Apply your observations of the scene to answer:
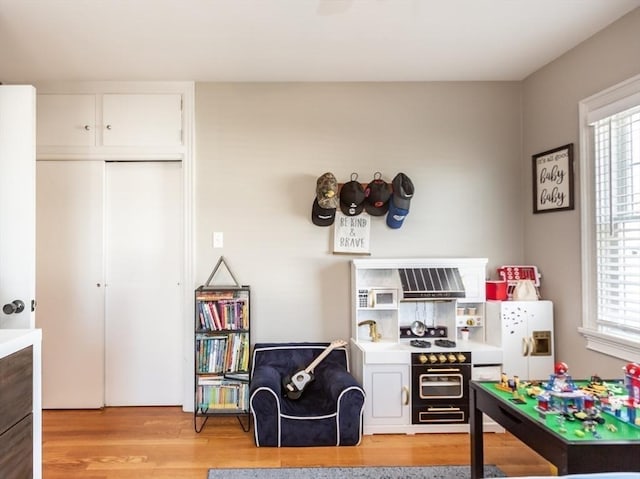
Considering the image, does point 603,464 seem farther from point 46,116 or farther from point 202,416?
point 46,116

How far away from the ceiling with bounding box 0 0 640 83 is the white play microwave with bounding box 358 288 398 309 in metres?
1.66

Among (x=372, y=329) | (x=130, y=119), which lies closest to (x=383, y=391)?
(x=372, y=329)

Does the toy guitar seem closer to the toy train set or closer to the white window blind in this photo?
the toy train set

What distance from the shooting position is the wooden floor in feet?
7.37

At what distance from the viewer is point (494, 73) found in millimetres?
2973

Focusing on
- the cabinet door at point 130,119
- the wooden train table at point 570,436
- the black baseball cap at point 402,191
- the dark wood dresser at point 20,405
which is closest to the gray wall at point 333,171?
the black baseball cap at point 402,191

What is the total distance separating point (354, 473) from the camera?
217cm

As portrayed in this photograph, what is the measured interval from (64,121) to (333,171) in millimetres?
2151

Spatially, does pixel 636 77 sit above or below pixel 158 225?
above

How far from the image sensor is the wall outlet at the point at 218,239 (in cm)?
303

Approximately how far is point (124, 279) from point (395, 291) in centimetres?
216

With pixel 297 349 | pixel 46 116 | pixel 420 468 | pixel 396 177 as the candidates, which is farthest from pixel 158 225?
pixel 420 468

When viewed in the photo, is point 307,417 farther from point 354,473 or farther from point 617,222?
point 617,222

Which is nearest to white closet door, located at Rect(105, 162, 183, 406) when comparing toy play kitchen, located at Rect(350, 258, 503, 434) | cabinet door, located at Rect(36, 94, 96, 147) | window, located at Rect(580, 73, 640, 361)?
cabinet door, located at Rect(36, 94, 96, 147)
